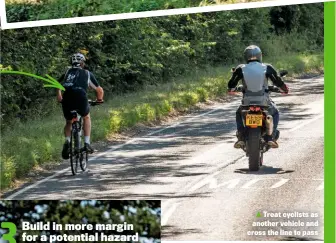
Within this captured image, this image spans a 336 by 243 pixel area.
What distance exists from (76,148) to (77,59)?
1.18 m

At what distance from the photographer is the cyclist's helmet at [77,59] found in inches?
711

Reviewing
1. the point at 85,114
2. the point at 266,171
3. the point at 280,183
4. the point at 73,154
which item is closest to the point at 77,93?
the point at 85,114

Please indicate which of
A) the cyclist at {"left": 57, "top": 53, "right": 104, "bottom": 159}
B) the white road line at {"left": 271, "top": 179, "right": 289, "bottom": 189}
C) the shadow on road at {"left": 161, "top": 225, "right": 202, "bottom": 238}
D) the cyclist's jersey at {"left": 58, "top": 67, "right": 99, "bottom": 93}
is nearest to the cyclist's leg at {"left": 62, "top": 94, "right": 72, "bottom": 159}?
the cyclist at {"left": 57, "top": 53, "right": 104, "bottom": 159}

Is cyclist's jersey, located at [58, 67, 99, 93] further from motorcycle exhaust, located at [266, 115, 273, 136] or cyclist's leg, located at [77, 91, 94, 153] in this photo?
motorcycle exhaust, located at [266, 115, 273, 136]

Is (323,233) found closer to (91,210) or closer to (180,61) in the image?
(91,210)

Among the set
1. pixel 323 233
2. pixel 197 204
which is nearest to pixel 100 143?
pixel 197 204

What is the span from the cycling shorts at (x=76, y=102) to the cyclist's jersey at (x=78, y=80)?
5 centimetres

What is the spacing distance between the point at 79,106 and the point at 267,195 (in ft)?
9.32

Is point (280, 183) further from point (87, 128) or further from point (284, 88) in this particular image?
point (87, 128)

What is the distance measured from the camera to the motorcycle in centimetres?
1736

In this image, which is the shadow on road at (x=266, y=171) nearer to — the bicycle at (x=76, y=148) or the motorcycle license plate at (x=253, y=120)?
the motorcycle license plate at (x=253, y=120)

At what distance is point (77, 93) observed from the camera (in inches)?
700

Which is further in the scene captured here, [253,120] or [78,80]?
[78,80]

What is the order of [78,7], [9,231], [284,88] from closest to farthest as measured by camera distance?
[9,231]
[284,88]
[78,7]
